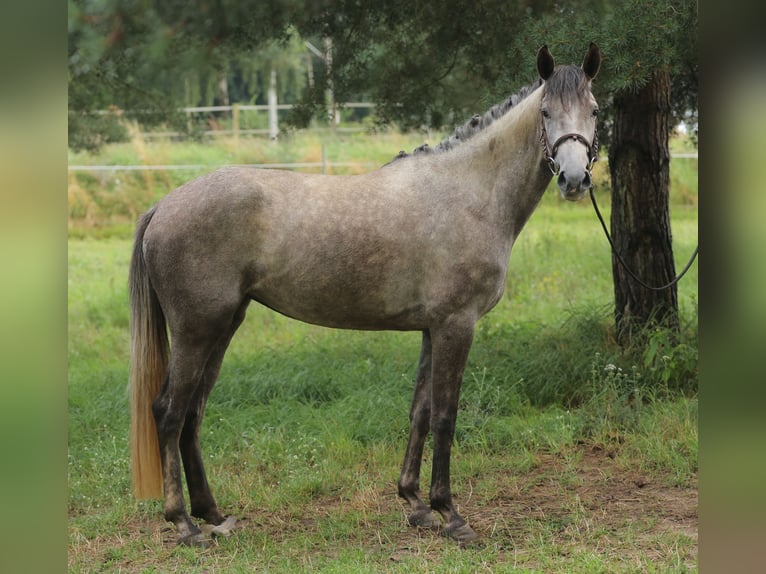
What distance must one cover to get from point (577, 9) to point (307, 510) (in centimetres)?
371

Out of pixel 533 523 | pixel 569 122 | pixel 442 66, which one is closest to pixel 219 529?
pixel 533 523

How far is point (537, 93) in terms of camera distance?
12.6ft

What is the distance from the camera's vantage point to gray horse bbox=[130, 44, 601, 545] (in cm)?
387

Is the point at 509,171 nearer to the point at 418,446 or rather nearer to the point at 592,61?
the point at 592,61

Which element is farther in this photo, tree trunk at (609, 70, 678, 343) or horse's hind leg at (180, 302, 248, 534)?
tree trunk at (609, 70, 678, 343)

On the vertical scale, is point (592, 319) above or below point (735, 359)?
below

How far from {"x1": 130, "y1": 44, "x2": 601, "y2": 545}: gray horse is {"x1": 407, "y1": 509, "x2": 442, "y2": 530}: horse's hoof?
0.41 feet

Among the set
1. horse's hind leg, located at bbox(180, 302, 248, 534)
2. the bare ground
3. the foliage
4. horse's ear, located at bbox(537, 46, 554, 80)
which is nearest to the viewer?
horse's ear, located at bbox(537, 46, 554, 80)

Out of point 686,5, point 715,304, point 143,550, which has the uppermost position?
point 686,5

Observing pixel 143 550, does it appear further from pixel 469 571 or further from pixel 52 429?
pixel 52 429

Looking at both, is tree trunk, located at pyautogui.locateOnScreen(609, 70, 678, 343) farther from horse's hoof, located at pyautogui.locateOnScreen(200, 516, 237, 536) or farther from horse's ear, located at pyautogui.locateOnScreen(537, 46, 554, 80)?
horse's hoof, located at pyautogui.locateOnScreen(200, 516, 237, 536)

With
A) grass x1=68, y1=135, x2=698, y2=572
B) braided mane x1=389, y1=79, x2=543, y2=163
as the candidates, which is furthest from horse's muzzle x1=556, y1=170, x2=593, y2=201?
grass x1=68, y1=135, x2=698, y2=572

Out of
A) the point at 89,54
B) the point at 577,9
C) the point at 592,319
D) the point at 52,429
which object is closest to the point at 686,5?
the point at 577,9

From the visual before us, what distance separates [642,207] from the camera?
6.17 meters
